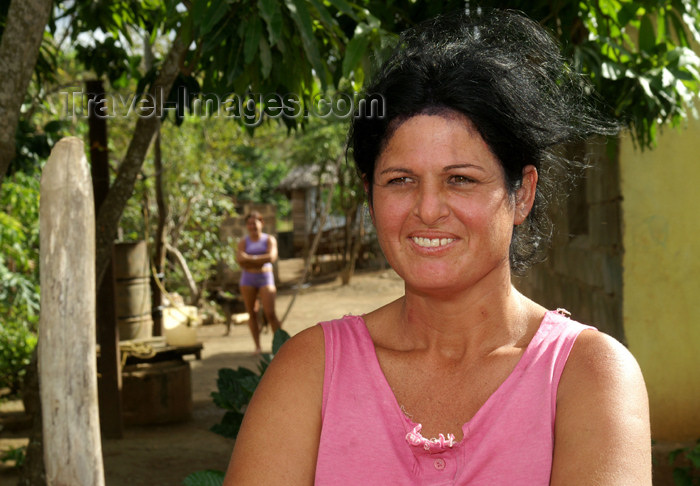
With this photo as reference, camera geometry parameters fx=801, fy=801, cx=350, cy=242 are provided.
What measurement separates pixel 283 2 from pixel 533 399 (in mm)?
1443

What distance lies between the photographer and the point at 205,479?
218 cm

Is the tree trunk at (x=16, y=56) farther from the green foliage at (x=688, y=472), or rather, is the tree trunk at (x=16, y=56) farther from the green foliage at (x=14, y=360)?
the green foliage at (x=14, y=360)

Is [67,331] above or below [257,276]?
above

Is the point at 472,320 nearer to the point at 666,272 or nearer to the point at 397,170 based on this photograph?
the point at 397,170

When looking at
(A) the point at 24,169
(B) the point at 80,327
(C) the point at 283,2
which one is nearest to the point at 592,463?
(B) the point at 80,327

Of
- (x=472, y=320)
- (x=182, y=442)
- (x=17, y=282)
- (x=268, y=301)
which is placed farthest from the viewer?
(x=268, y=301)

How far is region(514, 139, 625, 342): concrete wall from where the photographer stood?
4.49 metres

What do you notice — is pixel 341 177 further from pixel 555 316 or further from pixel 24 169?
pixel 555 316

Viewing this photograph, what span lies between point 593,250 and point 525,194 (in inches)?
137

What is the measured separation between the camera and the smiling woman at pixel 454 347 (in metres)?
1.37

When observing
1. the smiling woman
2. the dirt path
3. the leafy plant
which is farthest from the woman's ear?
the dirt path

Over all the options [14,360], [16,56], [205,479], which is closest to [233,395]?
[205,479]

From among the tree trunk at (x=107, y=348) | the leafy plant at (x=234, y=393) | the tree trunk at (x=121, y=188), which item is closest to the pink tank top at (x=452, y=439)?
the leafy plant at (x=234, y=393)

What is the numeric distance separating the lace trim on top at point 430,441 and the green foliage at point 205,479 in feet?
3.05
